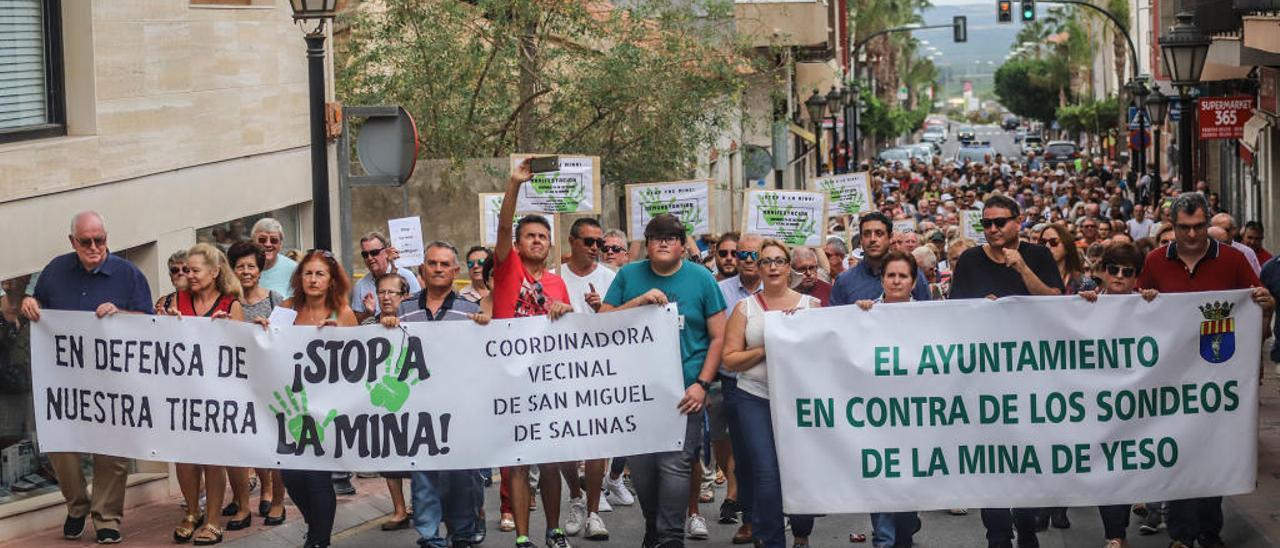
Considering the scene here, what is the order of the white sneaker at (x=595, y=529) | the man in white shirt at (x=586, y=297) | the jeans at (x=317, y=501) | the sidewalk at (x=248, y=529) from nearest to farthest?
the jeans at (x=317, y=501)
the sidewalk at (x=248, y=529)
the man in white shirt at (x=586, y=297)
the white sneaker at (x=595, y=529)

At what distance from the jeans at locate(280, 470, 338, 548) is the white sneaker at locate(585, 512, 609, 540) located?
1.76m

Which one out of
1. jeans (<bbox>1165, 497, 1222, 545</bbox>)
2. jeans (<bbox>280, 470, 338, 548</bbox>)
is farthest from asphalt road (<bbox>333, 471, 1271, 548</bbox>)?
jeans (<bbox>280, 470, 338, 548</bbox>)

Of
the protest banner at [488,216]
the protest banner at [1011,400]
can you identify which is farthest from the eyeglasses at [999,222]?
the protest banner at [488,216]

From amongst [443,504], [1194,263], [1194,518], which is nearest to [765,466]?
[443,504]

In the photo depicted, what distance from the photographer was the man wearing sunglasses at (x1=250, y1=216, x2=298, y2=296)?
12.2 meters

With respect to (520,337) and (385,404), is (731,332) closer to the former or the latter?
(520,337)

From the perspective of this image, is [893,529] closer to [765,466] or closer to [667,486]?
[765,466]

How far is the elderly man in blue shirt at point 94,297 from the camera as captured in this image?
32.7 feet

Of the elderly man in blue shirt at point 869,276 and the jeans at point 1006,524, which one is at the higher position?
the elderly man in blue shirt at point 869,276

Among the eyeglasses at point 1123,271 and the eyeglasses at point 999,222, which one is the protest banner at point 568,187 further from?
the eyeglasses at point 999,222

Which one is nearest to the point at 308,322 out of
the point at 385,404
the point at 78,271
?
the point at 385,404

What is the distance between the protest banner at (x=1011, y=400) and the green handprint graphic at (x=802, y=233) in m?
8.66

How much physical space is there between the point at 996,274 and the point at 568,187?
24.2ft

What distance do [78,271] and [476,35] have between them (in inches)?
487
